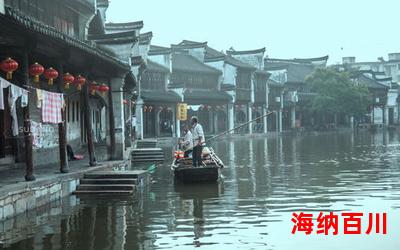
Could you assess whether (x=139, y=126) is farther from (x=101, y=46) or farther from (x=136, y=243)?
(x=136, y=243)

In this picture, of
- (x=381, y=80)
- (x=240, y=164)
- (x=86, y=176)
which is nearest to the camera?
(x=86, y=176)

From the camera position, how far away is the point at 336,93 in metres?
61.7

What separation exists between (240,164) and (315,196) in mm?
10116

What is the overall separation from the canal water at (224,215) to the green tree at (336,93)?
43401 millimetres

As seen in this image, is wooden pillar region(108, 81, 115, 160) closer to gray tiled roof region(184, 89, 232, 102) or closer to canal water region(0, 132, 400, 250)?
canal water region(0, 132, 400, 250)

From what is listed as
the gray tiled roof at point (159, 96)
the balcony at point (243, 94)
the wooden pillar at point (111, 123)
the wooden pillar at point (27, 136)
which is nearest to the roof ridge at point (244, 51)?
the balcony at point (243, 94)

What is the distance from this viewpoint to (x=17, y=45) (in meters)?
12.1

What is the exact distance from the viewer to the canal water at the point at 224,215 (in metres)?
9.27

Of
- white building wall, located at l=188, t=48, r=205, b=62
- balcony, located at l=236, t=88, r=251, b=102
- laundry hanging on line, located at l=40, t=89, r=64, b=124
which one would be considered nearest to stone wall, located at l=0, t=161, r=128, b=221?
laundry hanging on line, located at l=40, t=89, r=64, b=124

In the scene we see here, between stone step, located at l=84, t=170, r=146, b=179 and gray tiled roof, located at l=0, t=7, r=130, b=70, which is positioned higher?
gray tiled roof, located at l=0, t=7, r=130, b=70

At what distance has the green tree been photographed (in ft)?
202

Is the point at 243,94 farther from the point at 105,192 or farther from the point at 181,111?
the point at 105,192

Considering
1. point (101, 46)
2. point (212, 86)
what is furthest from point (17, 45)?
point (212, 86)

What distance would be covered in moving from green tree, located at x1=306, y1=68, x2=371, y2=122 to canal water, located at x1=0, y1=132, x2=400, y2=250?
142 ft
